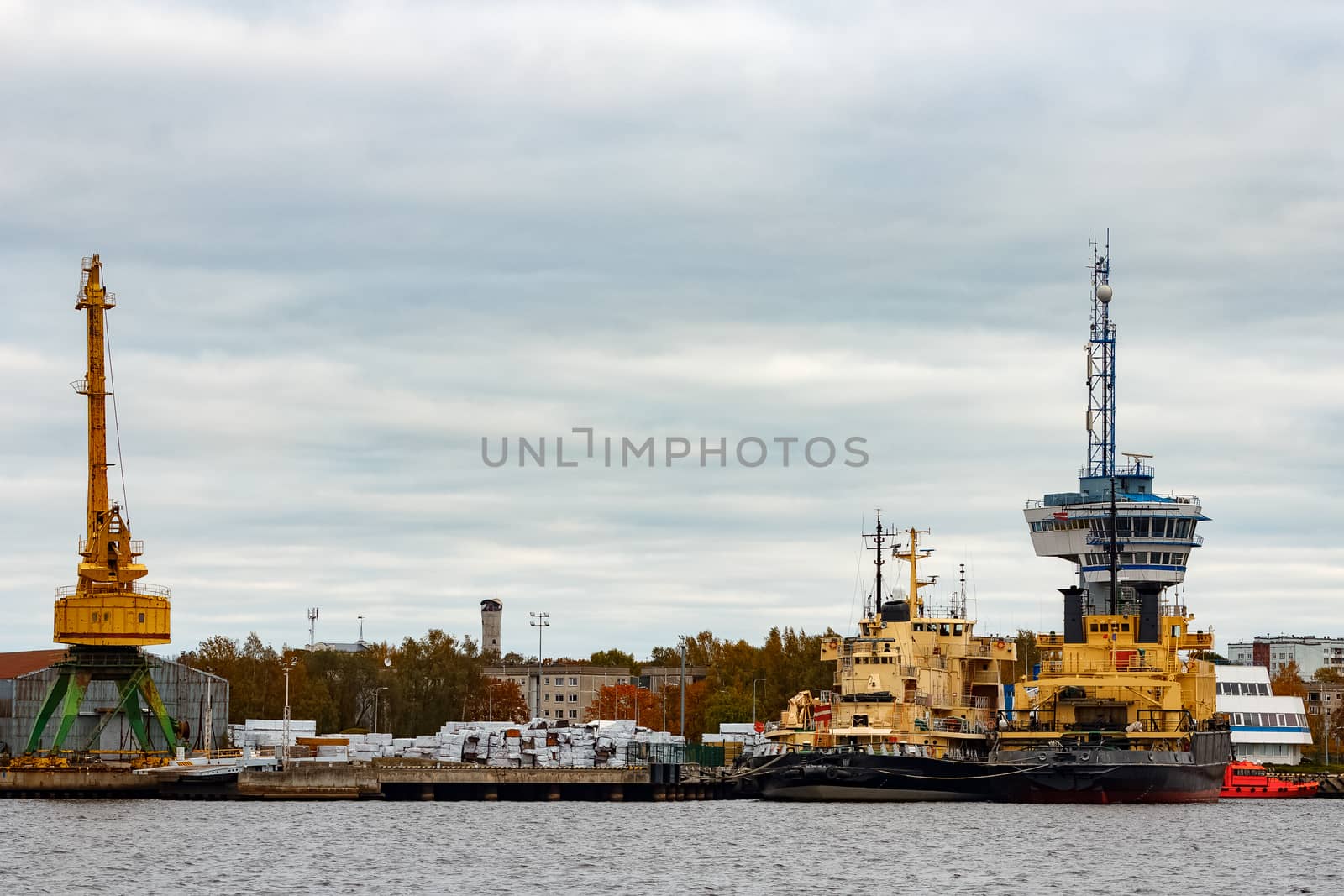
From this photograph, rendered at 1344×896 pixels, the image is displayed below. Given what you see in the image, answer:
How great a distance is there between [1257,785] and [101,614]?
217 ft

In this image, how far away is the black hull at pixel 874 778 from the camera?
292 feet

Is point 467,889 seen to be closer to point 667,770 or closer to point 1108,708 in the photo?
point 667,770

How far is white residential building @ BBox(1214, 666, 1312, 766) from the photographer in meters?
125

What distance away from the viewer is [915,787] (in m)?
90.4

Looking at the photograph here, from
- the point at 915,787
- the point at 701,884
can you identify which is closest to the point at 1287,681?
the point at 915,787

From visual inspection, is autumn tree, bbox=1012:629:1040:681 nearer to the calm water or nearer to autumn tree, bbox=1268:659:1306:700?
autumn tree, bbox=1268:659:1306:700

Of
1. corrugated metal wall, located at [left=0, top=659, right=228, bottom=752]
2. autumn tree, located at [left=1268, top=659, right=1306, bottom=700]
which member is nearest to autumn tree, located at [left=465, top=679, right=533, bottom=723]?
corrugated metal wall, located at [left=0, top=659, right=228, bottom=752]

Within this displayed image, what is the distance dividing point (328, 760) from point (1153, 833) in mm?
40143

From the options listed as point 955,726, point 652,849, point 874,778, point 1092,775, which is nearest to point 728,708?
point 955,726

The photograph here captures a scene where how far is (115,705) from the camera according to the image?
98000 millimetres

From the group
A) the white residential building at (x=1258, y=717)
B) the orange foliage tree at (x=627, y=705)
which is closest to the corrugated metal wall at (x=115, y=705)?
the white residential building at (x=1258, y=717)

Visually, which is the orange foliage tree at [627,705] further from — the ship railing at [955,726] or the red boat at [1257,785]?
the ship railing at [955,726]

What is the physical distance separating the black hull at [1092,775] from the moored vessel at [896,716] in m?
1.47

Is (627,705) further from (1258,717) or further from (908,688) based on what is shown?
(908,688)
